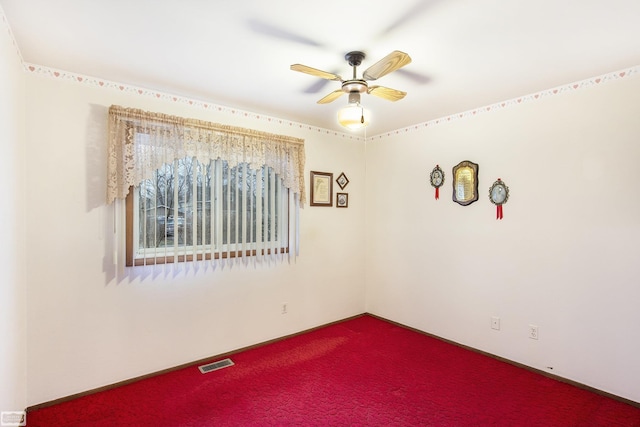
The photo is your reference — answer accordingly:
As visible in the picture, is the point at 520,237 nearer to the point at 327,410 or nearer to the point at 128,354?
the point at 327,410

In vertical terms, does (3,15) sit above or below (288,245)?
above

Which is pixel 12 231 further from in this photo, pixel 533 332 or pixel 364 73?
pixel 533 332

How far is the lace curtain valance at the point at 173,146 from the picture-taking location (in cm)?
253

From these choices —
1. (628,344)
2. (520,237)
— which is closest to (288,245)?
(520,237)

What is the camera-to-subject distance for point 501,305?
3.06m

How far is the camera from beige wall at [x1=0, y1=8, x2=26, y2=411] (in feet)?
5.63

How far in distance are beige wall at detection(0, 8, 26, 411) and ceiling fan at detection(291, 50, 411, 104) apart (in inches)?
63.1

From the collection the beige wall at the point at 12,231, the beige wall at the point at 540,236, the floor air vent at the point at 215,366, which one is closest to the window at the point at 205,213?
the beige wall at the point at 12,231

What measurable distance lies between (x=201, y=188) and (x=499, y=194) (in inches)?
110

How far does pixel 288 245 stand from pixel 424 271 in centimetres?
159

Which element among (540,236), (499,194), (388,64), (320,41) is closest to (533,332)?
(540,236)

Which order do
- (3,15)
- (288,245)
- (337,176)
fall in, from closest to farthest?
(3,15) → (288,245) → (337,176)

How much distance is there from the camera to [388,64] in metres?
1.83

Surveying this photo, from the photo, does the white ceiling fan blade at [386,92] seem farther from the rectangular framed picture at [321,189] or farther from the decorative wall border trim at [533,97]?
the rectangular framed picture at [321,189]
